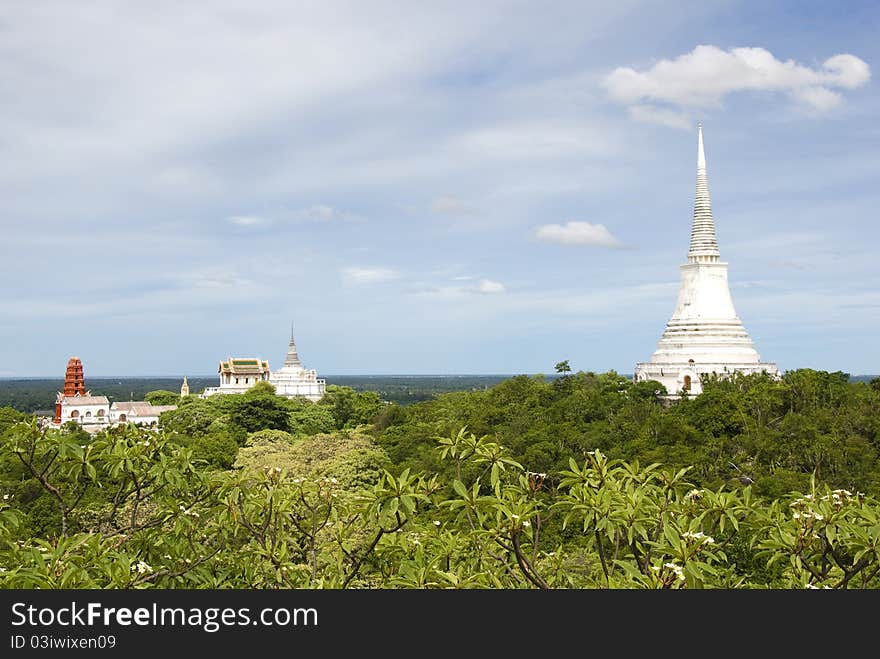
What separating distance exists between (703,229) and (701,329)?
6.19 meters

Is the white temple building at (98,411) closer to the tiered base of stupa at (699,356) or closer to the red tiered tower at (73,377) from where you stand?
the red tiered tower at (73,377)

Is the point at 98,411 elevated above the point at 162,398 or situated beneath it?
situated beneath

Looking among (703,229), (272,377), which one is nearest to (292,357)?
(272,377)

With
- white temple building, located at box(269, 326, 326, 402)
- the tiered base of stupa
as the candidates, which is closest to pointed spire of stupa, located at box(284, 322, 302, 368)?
white temple building, located at box(269, 326, 326, 402)

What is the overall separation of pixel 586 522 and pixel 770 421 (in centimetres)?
3006

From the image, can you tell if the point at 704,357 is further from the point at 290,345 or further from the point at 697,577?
the point at 290,345

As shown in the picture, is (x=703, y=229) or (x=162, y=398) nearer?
(x=703, y=229)

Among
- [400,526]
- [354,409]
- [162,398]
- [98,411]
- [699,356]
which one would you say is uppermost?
Answer: [699,356]

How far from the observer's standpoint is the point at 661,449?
3055 cm

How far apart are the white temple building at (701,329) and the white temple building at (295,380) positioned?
1950 inches

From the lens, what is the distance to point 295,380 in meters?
97.9

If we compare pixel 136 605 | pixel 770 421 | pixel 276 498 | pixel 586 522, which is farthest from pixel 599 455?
pixel 770 421

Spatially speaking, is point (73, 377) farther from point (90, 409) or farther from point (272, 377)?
point (272, 377)

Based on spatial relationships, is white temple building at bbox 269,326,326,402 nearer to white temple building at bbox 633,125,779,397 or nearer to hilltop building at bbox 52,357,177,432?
hilltop building at bbox 52,357,177,432
